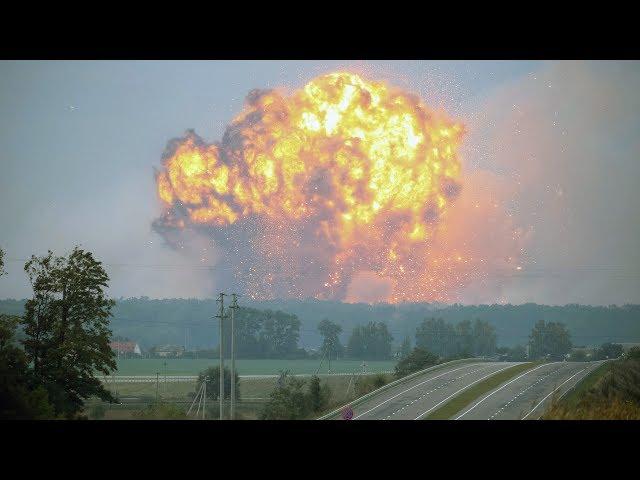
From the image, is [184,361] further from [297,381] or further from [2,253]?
[2,253]

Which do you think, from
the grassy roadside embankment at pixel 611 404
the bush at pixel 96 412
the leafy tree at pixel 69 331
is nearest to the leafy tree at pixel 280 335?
the bush at pixel 96 412

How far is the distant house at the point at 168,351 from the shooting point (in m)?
67.0

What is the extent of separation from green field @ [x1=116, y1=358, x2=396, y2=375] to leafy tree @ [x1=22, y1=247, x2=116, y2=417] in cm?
3236

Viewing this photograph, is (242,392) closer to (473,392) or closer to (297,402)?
(297,402)

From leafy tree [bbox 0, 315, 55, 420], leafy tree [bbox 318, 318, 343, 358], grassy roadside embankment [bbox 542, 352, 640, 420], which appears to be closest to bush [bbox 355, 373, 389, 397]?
leafy tree [bbox 318, 318, 343, 358]

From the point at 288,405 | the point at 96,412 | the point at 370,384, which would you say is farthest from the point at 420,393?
the point at 96,412

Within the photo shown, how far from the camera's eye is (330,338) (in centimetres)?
7831

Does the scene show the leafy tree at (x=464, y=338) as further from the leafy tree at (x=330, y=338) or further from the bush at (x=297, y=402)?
the bush at (x=297, y=402)

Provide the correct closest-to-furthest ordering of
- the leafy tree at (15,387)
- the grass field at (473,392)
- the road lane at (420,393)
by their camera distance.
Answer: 1. the leafy tree at (15,387)
2. the grass field at (473,392)
3. the road lane at (420,393)

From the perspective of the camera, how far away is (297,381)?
150 ft

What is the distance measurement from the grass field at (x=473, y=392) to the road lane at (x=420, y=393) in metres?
0.70

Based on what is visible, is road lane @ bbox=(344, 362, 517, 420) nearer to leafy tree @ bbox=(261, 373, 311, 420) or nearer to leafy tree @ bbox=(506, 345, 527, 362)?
leafy tree @ bbox=(261, 373, 311, 420)
